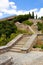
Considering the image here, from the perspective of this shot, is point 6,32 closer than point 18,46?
No

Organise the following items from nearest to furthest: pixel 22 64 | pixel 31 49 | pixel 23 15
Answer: pixel 22 64 < pixel 31 49 < pixel 23 15

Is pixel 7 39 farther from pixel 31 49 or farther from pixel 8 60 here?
pixel 8 60

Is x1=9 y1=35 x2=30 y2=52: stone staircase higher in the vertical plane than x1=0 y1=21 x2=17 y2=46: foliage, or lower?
lower

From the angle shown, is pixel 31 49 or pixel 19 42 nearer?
pixel 31 49

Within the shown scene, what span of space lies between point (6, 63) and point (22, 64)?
3.15 ft

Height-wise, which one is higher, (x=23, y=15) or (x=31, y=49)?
(x=23, y=15)

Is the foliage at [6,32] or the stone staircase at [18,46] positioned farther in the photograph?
the foliage at [6,32]

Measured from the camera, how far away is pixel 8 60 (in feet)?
26.0

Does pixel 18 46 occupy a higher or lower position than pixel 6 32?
lower

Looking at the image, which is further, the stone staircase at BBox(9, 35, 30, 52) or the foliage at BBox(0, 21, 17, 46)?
the foliage at BBox(0, 21, 17, 46)

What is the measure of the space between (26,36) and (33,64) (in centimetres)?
827

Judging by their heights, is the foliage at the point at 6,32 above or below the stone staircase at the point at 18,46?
above

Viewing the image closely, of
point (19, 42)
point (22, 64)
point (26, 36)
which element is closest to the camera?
point (22, 64)

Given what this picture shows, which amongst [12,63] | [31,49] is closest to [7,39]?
[31,49]
